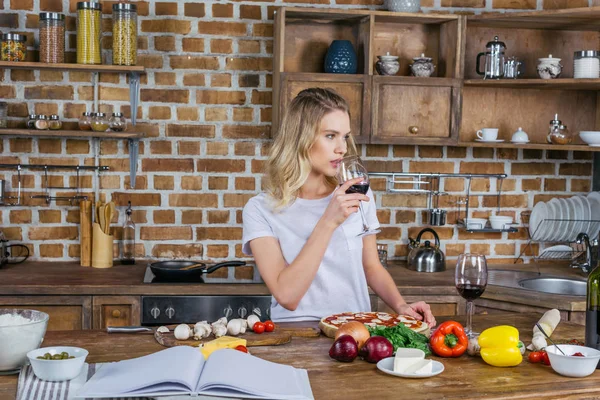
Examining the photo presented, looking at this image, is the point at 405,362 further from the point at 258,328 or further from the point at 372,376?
the point at 258,328

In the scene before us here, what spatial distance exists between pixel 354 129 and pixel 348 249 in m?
1.18

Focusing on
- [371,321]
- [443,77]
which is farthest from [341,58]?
[371,321]

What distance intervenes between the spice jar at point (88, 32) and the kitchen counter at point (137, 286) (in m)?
1.00

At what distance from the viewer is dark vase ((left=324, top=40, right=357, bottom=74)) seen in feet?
12.0

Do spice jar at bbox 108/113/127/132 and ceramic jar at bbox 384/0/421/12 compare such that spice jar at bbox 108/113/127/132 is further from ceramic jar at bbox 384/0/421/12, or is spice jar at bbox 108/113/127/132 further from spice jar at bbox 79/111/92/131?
ceramic jar at bbox 384/0/421/12

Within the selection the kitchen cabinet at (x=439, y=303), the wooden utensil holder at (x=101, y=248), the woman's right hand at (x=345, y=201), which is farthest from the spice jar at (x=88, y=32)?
the woman's right hand at (x=345, y=201)

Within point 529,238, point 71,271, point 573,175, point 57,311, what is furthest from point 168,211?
point 573,175

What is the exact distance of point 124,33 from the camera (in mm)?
3588

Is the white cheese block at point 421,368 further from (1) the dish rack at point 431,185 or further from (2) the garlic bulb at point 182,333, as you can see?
(1) the dish rack at point 431,185

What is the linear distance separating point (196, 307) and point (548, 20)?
2213 mm

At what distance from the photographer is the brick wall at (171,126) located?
3.80 meters

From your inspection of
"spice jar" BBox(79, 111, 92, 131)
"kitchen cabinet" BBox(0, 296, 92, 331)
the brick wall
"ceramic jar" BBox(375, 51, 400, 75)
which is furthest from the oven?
"ceramic jar" BBox(375, 51, 400, 75)

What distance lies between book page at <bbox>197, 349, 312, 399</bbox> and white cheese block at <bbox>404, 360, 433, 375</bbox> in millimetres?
243

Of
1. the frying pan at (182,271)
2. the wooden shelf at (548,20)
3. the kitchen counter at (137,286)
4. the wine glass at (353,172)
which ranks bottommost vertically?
the kitchen counter at (137,286)
